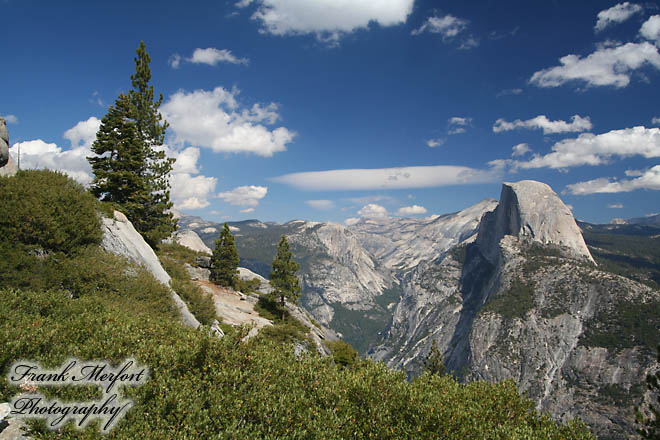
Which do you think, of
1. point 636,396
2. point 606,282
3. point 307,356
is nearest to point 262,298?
point 307,356

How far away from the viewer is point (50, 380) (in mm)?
10070

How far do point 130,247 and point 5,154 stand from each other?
13.8 meters

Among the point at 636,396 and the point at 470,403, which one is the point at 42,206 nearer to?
the point at 470,403

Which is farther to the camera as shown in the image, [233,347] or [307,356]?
[307,356]

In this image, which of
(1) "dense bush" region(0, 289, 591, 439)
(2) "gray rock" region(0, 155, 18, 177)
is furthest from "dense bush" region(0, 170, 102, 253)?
(1) "dense bush" region(0, 289, 591, 439)

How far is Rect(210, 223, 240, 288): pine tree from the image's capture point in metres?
45.1

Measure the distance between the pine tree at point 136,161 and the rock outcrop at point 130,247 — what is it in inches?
307

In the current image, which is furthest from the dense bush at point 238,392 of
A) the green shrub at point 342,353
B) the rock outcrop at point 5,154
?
the green shrub at point 342,353

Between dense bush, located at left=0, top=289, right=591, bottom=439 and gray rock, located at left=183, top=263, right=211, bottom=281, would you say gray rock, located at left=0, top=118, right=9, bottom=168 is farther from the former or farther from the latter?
gray rock, located at left=183, top=263, right=211, bottom=281

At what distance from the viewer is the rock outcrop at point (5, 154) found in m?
25.5

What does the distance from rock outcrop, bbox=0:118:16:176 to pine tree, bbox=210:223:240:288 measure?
22.5 meters

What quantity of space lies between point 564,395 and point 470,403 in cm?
21364

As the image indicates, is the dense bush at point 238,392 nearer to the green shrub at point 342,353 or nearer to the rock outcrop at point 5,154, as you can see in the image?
the rock outcrop at point 5,154

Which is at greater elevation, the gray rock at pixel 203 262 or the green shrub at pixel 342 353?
the gray rock at pixel 203 262
